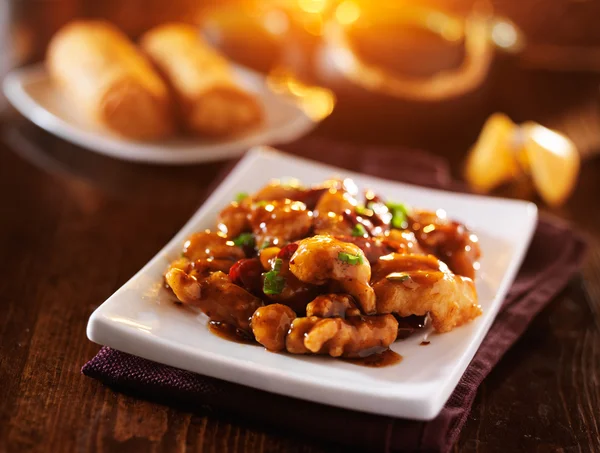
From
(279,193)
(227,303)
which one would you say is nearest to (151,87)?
(279,193)

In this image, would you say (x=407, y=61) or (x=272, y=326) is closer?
(x=272, y=326)

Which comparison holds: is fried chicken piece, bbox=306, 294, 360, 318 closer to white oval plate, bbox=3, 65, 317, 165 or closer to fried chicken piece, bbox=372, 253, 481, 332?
fried chicken piece, bbox=372, 253, 481, 332

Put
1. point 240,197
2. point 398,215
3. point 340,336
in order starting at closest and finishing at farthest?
point 340,336
point 398,215
point 240,197

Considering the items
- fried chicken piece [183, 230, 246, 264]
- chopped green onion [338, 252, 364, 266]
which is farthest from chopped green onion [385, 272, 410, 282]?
fried chicken piece [183, 230, 246, 264]

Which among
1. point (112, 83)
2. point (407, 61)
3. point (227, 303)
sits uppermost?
point (227, 303)

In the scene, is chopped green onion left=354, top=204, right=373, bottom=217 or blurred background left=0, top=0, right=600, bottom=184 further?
blurred background left=0, top=0, right=600, bottom=184

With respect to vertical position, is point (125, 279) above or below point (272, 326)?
below

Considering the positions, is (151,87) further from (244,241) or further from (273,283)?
(273,283)
